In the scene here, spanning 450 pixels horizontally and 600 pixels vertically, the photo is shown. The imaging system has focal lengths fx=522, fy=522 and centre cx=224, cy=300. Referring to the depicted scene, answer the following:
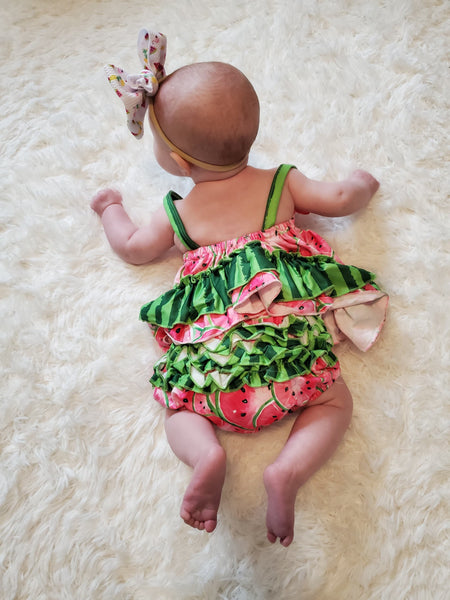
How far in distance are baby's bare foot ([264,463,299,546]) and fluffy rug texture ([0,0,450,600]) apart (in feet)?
0.21

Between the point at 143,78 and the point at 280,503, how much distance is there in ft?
2.29

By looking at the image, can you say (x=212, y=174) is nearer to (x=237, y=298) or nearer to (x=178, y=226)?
(x=178, y=226)

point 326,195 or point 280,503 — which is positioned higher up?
point 326,195

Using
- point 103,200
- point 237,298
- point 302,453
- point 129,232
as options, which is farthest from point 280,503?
point 103,200

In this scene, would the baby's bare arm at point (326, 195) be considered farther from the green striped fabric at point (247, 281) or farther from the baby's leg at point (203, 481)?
the baby's leg at point (203, 481)

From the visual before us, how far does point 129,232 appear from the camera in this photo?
1016 mm

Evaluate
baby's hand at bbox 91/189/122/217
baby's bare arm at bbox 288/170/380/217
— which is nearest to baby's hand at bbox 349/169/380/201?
baby's bare arm at bbox 288/170/380/217

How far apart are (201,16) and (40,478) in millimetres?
1123

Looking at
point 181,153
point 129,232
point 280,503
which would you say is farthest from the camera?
point 129,232

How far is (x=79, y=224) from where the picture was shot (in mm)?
1074

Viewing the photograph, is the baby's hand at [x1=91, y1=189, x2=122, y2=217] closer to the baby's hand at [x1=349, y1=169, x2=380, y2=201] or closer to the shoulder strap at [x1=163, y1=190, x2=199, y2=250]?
the shoulder strap at [x1=163, y1=190, x2=199, y2=250]

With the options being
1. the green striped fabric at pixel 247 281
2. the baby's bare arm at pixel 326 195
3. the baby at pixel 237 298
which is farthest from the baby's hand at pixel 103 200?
the baby's bare arm at pixel 326 195

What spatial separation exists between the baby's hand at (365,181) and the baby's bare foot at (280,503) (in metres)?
0.55

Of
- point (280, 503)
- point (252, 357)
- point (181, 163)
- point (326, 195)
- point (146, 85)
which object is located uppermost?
point (146, 85)
